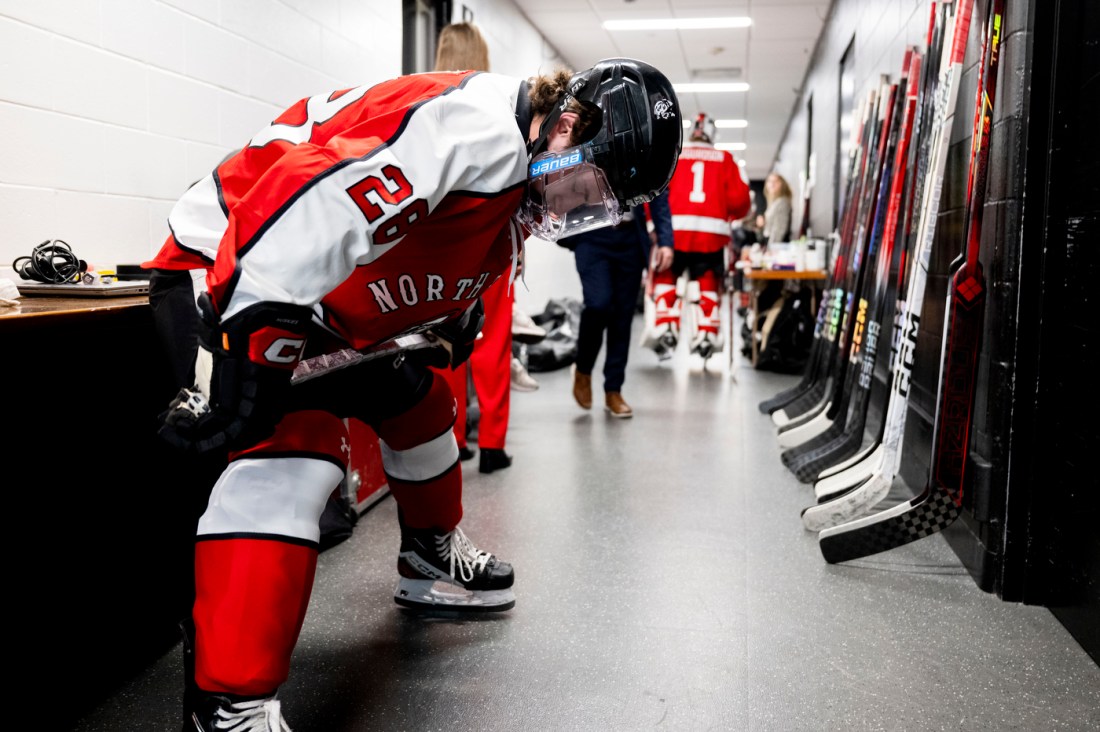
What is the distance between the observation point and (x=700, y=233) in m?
5.24

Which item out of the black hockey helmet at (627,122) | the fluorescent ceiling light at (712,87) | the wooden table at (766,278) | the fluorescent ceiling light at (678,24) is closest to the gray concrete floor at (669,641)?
the black hockey helmet at (627,122)

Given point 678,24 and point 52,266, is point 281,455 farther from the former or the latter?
point 678,24

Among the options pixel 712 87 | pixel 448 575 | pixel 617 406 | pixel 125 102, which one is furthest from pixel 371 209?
pixel 712 87

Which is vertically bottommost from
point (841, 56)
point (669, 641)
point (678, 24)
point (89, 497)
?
point (669, 641)

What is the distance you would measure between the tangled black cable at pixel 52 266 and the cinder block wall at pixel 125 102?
21 centimetres

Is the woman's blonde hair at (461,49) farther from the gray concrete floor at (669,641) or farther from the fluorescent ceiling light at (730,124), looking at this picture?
the fluorescent ceiling light at (730,124)

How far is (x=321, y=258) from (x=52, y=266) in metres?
1.04

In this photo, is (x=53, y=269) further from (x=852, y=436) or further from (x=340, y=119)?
(x=852, y=436)

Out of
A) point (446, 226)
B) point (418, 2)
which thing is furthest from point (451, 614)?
point (418, 2)

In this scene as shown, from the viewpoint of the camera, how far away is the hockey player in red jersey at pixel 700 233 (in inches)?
204

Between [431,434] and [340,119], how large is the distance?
0.62 metres

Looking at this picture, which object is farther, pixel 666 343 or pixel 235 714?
pixel 666 343

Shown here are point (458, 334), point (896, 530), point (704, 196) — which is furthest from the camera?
point (704, 196)

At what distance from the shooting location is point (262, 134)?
124 cm
